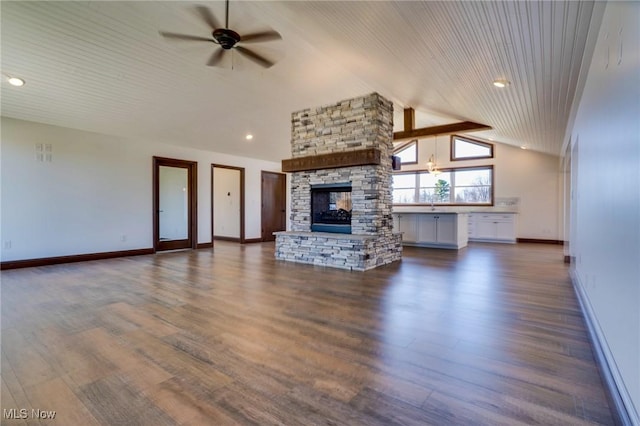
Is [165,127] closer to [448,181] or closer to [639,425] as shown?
[639,425]

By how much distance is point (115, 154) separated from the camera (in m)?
6.25

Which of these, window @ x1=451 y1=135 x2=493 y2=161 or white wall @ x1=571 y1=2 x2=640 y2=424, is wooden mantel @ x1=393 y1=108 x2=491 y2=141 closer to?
window @ x1=451 y1=135 x2=493 y2=161

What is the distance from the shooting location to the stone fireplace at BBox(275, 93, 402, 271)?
5152 millimetres

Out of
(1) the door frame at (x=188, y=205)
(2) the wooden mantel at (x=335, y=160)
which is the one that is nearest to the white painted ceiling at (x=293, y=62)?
(1) the door frame at (x=188, y=205)

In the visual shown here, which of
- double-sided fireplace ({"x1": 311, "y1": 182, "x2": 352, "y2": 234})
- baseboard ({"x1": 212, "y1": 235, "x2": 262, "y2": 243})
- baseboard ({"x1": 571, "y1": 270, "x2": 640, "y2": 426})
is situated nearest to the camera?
baseboard ({"x1": 571, "y1": 270, "x2": 640, "y2": 426})

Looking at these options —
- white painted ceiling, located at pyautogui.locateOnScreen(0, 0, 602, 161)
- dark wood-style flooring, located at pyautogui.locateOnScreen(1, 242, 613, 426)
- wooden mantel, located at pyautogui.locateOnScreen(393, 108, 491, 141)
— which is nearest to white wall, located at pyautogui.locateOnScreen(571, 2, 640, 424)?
dark wood-style flooring, located at pyautogui.locateOnScreen(1, 242, 613, 426)

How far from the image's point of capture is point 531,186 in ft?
28.8

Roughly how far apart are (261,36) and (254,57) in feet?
1.28

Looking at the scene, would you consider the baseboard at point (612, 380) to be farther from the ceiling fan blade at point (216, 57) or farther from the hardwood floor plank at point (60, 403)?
the ceiling fan blade at point (216, 57)

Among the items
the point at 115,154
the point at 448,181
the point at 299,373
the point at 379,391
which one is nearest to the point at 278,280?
the point at 299,373

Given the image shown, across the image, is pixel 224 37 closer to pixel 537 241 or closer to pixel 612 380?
pixel 612 380

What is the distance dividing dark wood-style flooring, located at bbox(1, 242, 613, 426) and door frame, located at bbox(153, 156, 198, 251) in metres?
2.96

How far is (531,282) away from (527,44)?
2861 millimetres

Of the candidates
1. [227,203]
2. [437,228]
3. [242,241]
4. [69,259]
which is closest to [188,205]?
[242,241]
